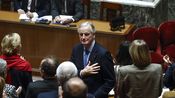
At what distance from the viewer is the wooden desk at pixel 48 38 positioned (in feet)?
22.6

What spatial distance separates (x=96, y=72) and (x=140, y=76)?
487mm

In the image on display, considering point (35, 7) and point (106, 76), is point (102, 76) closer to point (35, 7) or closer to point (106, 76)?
point (106, 76)

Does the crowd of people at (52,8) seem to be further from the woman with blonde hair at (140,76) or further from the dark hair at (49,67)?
the dark hair at (49,67)

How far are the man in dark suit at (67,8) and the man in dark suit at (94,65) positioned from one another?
2.33m

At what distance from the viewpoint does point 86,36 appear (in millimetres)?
4852

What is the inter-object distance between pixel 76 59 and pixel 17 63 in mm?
648

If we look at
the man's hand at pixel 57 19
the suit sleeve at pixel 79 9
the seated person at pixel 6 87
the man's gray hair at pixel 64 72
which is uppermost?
the suit sleeve at pixel 79 9

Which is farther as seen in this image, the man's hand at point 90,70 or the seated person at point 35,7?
the seated person at point 35,7

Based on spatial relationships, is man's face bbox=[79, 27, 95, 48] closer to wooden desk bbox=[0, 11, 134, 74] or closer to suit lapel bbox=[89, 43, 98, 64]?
suit lapel bbox=[89, 43, 98, 64]

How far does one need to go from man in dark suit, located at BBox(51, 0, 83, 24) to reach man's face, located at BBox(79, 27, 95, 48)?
229cm

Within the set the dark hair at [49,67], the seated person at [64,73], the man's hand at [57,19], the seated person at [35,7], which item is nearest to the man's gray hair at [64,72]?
the seated person at [64,73]

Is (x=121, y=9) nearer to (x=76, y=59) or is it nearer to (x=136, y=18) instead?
(x=136, y=18)

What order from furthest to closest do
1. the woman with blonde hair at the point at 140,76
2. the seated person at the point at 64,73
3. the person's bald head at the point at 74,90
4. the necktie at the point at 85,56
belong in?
the necktie at the point at 85,56 < the woman with blonde hair at the point at 140,76 < the seated person at the point at 64,73 < the person's bald head at the point at 74,90

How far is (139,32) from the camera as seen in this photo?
21.7 feet
